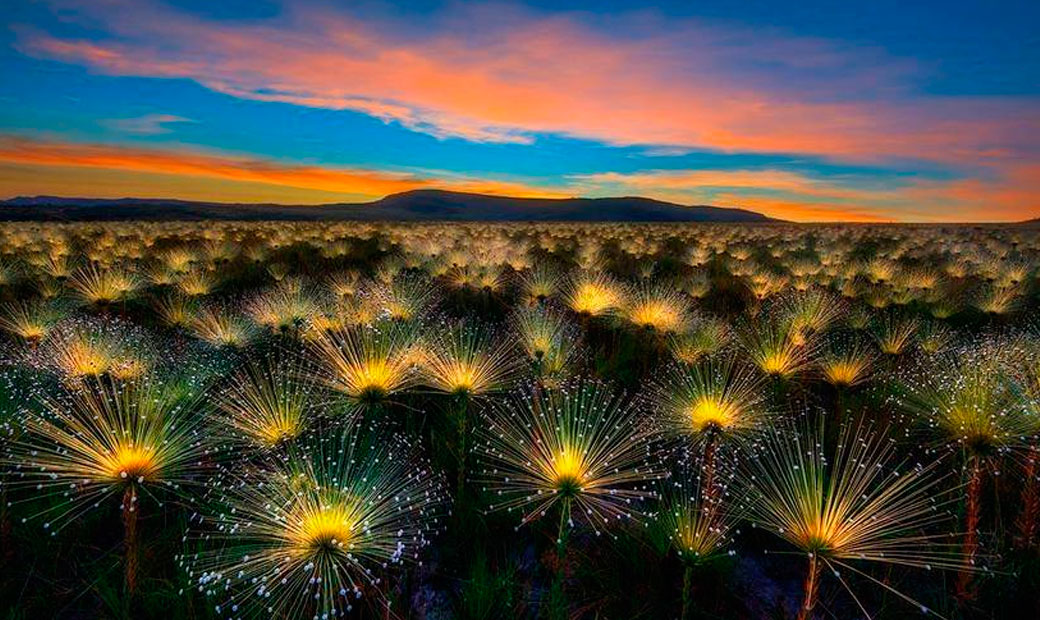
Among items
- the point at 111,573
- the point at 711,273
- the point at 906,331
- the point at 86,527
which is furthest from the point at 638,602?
the point at 711,273

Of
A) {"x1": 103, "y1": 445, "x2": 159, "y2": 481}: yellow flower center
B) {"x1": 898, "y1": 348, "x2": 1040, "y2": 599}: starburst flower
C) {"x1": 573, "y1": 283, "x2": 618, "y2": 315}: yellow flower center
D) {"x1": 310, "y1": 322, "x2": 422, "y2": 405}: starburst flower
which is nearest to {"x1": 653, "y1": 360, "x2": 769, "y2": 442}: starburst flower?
{"x1": 898, "y1": 348, "x2": 1040, "y2": 599}: starburst flower

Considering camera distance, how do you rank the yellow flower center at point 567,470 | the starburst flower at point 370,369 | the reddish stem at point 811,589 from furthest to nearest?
the starburst flower at point 370,369, the yellow flower center at point 567,470, the reddish stem at point 811,589

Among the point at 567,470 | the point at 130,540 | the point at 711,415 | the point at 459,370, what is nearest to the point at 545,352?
the point at 459,370

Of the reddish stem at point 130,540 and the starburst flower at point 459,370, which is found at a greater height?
the starburst flower at point 459,370

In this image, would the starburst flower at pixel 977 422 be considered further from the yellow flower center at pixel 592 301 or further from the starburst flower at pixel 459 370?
the yellow flower center at pixel 592 301

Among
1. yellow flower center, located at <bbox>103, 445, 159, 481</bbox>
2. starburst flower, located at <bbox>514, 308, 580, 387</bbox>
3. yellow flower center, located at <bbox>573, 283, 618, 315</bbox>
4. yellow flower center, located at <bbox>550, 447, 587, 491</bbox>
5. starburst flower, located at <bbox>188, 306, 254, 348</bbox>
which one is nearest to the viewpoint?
yellow flower center, located at <bbox>550, 447, 587, 491</bbox>

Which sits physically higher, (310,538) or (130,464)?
(130,464)

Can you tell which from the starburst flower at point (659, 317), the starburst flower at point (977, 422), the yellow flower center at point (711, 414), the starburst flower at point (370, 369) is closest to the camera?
the starburst flower at point (977, 422)

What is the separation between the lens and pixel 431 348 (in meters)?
A: 5.18

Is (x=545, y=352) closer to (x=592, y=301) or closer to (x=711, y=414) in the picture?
(x=711, y=414)

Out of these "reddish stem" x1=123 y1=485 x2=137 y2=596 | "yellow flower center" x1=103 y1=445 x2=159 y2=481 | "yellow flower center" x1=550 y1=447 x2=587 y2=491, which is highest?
"yellow flower center" x1=550 y1=447 x2=587 y2=491

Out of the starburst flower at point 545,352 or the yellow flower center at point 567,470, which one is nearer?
the yellow flower center at point 567,470

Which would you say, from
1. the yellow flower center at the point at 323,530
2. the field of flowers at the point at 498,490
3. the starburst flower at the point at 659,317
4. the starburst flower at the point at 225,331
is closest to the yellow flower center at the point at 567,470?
the field of flowers at the point at 498,490

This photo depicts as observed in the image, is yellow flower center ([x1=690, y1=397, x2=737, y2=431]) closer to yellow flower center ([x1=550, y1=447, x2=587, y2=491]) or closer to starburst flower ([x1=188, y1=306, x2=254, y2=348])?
yellow flower center ([x1=550, y1=447, x2=587, y2=491])
